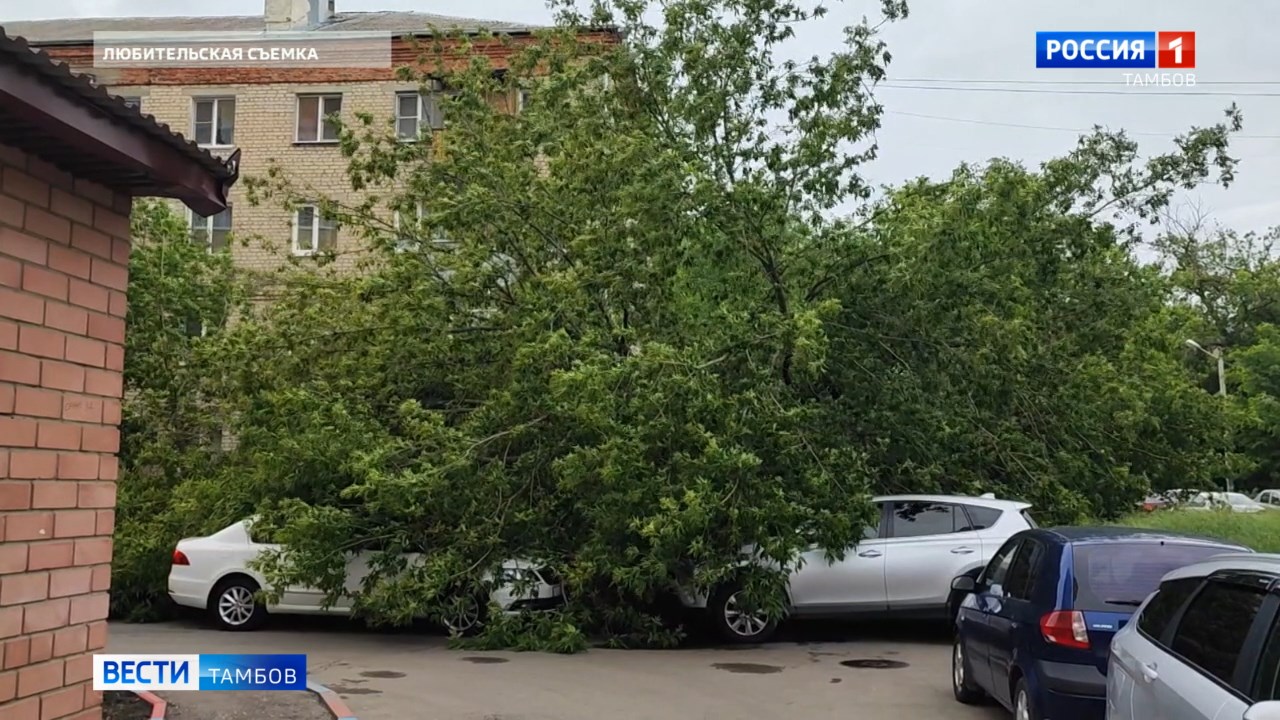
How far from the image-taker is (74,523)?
17.2 feet

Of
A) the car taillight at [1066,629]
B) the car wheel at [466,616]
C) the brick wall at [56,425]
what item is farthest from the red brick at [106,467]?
the car wheel at [466,616]

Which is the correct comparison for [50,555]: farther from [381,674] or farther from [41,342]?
[381,674]

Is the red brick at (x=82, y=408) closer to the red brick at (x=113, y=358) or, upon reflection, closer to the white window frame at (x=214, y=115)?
the red brick at (x=113, y=358)

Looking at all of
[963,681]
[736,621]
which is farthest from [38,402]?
[736,621]

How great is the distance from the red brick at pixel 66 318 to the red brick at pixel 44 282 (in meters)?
0.05

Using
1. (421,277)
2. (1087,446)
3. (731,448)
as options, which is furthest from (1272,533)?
(421,277)

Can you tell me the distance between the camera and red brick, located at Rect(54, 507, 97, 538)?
5137mm

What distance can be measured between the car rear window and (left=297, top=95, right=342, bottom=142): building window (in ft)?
83.4

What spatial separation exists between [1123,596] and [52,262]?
19.9 feet

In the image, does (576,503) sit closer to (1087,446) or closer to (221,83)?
(1087,446)

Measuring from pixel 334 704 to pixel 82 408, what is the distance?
3699mm

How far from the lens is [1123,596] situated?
6.80 m

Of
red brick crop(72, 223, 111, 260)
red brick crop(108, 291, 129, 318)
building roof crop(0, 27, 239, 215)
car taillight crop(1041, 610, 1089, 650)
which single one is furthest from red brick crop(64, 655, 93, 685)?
car taillight crop(1041, 610, 1089, 650)

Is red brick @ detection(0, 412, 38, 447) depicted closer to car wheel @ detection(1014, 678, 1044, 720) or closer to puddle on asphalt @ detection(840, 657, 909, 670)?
car wheel @ detection(1014, 678, 1044, 720)
